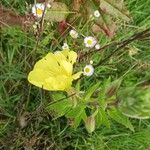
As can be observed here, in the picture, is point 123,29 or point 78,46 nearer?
point 78,46

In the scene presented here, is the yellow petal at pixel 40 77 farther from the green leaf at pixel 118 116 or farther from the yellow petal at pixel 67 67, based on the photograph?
the green leaf at pixel 118 116

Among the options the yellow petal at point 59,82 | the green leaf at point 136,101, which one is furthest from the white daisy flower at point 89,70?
the green leaf at point 136,101

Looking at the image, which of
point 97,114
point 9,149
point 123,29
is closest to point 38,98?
point 9,149

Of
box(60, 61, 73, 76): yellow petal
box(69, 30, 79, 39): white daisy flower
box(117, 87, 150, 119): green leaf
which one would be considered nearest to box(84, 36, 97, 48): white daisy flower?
box(69, 30, 79, 39): white daisy flower

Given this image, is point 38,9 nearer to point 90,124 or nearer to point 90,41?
point 90,41

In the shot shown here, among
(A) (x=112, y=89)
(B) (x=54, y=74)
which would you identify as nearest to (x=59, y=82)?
(B) (x=54, y=74)

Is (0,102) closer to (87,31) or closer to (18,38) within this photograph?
(18,38)
